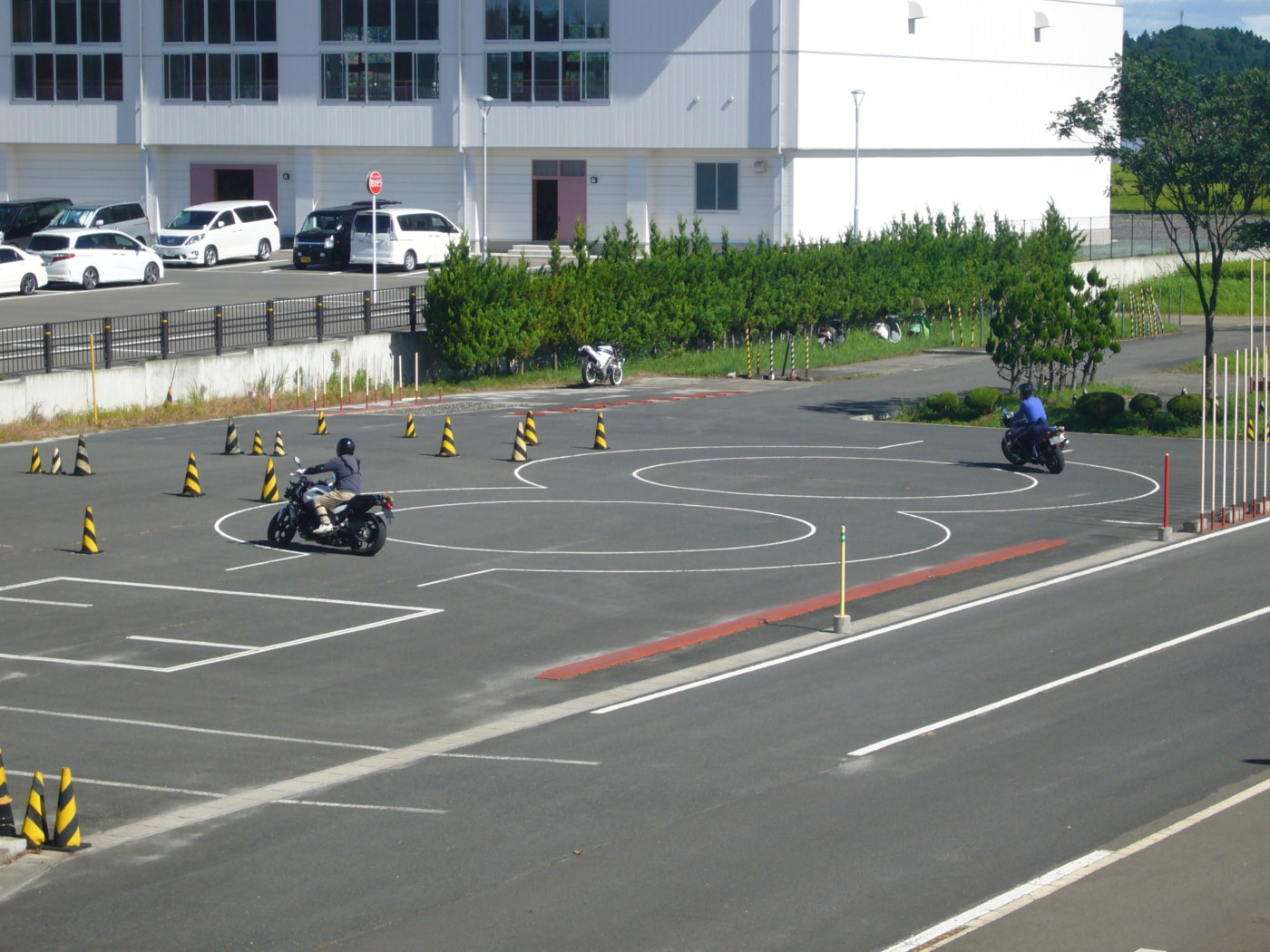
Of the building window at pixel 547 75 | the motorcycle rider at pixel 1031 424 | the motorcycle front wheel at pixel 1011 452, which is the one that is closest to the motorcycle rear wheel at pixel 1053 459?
the motorcycle rider at pixel 1031 424

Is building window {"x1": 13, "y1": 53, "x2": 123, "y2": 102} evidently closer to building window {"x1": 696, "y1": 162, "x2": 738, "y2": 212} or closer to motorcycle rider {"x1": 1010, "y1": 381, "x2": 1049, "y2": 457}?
building window {"x1": 696, "y1": 162, "x2": 738, "y2": 212}

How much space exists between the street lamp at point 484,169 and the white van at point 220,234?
8179mm

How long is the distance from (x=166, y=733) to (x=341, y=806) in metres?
2.78

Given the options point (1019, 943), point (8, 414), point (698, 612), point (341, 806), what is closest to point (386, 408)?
point (8, 414)

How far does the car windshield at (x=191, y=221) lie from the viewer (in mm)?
60875

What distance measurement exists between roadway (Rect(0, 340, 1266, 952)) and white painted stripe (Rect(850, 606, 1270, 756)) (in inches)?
2.1

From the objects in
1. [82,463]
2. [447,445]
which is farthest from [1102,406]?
[82,463]

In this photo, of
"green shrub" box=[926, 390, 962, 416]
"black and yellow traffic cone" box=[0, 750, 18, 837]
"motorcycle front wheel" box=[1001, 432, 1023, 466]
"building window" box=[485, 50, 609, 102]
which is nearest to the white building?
"building window" box=[485, 50, 609, 102]

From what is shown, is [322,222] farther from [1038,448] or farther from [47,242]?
[1038,448]

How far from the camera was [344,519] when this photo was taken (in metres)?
22.3

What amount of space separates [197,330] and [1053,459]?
831 inches

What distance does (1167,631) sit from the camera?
18.1m

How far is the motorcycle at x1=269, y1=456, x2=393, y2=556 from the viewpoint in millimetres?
22203

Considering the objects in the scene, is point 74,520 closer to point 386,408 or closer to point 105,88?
point 386,408
